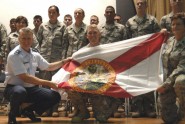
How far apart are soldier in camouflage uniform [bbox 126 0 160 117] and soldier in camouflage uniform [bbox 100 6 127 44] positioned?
4.6 inches

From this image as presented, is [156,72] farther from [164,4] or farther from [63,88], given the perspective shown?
[164,4]

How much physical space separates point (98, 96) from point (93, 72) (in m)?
0.32

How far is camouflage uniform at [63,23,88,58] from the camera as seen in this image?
18.5 feet

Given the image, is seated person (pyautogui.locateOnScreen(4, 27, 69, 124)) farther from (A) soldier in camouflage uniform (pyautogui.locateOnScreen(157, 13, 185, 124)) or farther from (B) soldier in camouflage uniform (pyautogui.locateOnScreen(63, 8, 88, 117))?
(A) soldier in camouflage uniform (pyautogui.locateOnScreen(157, 13, 185, 124))

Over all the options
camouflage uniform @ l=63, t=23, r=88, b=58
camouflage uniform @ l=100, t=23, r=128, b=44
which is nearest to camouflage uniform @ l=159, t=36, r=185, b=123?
camouflage uniform @ l=100, t=23, r=128, b=44

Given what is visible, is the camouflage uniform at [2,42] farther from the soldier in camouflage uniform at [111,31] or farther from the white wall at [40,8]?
the soldier in camouflage uniform at [111,31]

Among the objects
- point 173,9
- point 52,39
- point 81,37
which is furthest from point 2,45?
point 173,9

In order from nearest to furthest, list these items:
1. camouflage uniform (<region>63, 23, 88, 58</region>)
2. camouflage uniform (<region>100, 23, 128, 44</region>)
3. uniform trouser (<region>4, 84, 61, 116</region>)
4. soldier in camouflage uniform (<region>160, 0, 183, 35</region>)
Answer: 1. uniform trouser (<region>4, 84, 61, 116</region>)
2. soldier in camouflage uniform (<region>160, 0, 183, 35</region>)
3. camouflage uniform (<region>100, 23, 128, 44</region>)
4. camouflage uniform (<region>63, 23, 88, 58</region>)

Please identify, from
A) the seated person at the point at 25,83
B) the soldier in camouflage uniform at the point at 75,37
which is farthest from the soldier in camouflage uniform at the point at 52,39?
the seated person at the point at 25,83

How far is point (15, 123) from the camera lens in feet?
13.8

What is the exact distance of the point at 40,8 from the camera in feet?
28.3

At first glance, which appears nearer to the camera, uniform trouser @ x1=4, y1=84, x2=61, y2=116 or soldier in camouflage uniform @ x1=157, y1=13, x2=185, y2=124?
soldier in camouflage uniform @ x1=157, y1=13, x2=185, y2=124

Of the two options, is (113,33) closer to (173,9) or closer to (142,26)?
(142,26)

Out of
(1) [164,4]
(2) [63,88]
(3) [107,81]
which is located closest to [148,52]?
(3) [107,81]
